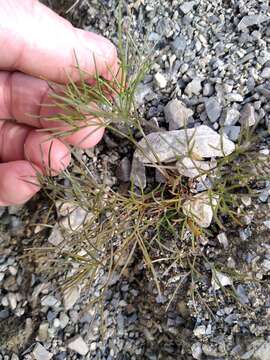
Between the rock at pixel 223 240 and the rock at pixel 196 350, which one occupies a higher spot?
the rock at pixel 223 240

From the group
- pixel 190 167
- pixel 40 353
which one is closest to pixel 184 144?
pixel 190 167

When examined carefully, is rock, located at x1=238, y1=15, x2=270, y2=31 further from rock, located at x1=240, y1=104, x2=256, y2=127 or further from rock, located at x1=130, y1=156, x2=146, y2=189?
rock, located at x1=130, y1=156, x2=146, y2=189

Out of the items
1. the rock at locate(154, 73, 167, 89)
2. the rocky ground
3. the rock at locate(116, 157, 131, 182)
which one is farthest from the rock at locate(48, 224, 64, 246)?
the rock at locate(154, 73, 167, 89)

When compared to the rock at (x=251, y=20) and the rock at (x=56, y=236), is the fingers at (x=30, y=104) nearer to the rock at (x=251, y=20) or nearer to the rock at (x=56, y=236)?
the rock at (x=56, y=236)

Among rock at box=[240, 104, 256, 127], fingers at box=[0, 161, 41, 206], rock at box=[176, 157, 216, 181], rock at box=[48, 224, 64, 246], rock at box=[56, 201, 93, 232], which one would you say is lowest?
rock at box=[48, 224, 64, 246]

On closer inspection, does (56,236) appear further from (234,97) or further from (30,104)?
(234,97)

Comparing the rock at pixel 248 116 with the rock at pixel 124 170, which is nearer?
the rock at pixel 248 116

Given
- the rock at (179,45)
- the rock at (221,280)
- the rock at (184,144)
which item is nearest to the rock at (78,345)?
the rock at (221,280)
